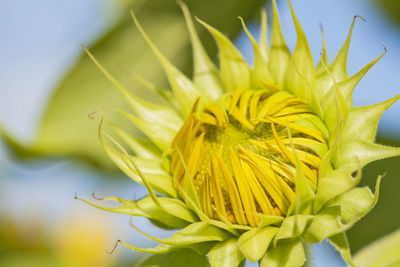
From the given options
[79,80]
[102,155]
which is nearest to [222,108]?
[102,155]

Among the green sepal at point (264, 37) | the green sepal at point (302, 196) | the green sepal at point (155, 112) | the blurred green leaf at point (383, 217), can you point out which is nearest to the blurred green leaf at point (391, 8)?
the blurred green leaf at point (383, 217)

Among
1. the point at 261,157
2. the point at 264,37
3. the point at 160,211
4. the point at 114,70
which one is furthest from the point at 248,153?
the point at 114,70

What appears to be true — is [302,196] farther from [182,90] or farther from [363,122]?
[182,90]

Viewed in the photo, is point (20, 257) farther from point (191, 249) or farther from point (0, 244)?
point (191, 249)

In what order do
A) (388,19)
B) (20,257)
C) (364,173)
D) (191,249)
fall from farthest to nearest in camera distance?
(20,257), (388,19), (364,173), (191,249)

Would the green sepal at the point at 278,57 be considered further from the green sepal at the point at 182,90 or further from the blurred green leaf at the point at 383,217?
the blurred green leaf at the point at 383,217

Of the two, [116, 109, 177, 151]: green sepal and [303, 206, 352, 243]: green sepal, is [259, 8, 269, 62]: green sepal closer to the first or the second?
[116, 109, 177, 151]: green sepal

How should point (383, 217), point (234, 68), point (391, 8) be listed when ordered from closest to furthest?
1. point (234, 68)
2. point (383, 217)
3. point (391, 8)
